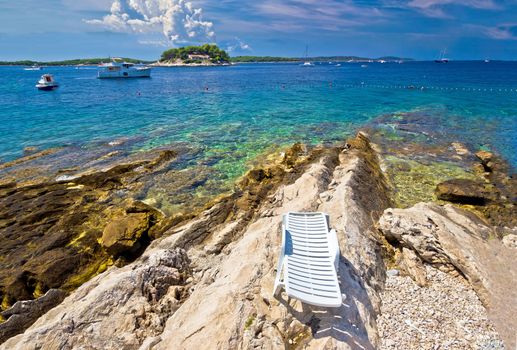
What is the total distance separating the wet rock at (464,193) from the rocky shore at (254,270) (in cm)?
5

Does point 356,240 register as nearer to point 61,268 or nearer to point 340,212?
point 340,212

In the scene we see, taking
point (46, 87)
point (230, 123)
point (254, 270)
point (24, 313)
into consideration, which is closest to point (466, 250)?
point (254, 270)

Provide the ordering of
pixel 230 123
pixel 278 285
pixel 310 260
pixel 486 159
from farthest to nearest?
pixel 230 123 → pixel 486 159 → pixel 310 260 → pixel 278 285

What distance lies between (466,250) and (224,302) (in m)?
7.37

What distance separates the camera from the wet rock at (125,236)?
9.88 metres

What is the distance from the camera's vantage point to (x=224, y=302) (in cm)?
580

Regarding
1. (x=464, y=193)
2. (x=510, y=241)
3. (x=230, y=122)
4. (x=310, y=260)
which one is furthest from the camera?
(x=230, y=122)

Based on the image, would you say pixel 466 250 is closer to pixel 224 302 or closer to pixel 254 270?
pixel 254 270

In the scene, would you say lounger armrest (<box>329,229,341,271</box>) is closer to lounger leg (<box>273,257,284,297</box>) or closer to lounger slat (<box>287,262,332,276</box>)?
lounger slat (<box>287,262,332,276</box>)

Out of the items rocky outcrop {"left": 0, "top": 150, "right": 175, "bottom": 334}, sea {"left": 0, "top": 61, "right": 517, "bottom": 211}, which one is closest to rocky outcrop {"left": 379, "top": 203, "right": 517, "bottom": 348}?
rocky outcrop {"left": 0, "top": 150, "right": 175, "bottom": 334}

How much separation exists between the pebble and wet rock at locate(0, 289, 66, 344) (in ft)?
28.8

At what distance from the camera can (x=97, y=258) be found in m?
9.99

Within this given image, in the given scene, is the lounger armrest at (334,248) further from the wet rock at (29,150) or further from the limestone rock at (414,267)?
the wet rock at (29,150)

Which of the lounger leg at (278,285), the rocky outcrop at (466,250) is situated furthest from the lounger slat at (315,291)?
the rocky outcrop at (466,250)
